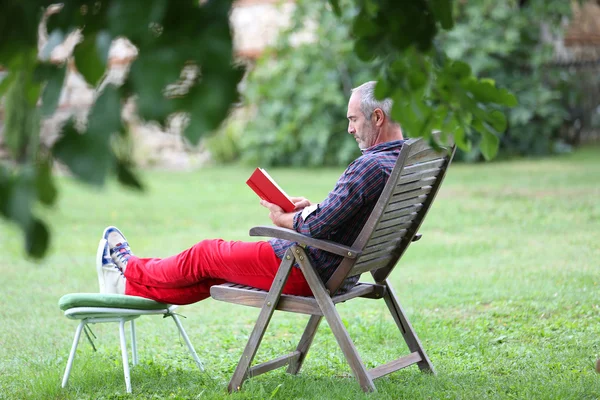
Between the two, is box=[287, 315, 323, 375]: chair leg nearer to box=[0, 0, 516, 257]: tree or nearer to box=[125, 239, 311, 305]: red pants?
box=[125, 239, 311, 305]: red pants

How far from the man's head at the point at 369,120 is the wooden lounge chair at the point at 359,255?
276mm

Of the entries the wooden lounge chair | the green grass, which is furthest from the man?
the green grass

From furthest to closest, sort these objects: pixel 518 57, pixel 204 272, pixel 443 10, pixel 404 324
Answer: pixel 518 57, pixel 404 324, pixel 204 272, pixel 443 10

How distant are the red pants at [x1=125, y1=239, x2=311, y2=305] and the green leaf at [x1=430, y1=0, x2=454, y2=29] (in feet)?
6.39

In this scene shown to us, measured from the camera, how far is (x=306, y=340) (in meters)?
4.26

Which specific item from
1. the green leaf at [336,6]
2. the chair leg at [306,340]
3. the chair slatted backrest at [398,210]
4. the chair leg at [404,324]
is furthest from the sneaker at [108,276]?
the green leaf at [336,6]

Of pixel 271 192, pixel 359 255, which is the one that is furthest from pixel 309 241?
pixel 271 192

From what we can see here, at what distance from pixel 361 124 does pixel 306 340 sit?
1.12 m

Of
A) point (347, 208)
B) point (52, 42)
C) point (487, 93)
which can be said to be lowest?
point (347, 208)

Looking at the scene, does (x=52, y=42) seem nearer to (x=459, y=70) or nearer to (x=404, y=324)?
(x=459, y=70)

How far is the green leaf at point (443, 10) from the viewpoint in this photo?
6.97 feet

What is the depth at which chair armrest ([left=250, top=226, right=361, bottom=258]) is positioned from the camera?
3.63m

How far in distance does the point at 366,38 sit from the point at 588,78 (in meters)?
15.1

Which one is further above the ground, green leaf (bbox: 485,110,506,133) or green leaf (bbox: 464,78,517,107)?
green leaf (bbox: 464,78,517,107)
